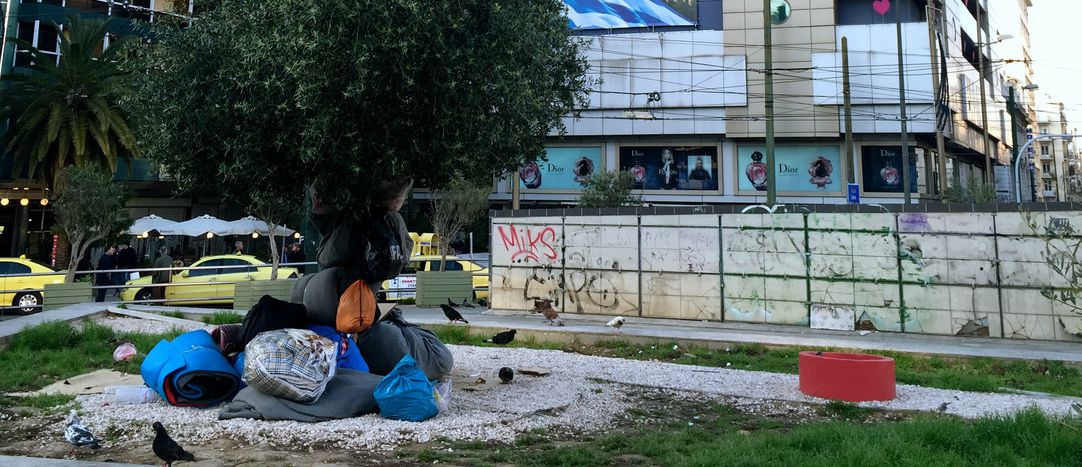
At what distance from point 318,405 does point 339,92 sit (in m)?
2.65

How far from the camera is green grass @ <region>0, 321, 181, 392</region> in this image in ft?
24.4

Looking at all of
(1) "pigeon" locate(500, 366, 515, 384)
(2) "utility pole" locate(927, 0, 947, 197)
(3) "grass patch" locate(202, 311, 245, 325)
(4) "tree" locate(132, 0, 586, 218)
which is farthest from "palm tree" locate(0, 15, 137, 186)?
(2) "utility pole" locate(927, 0, 947, 197)

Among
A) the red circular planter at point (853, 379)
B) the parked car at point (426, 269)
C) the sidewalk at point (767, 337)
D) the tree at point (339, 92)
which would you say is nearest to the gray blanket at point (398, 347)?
the tree at point (339, 92)

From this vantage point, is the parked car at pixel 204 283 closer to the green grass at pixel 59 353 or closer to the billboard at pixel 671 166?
the green grass at pixel 59 353

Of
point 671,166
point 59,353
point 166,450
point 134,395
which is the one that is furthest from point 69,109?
point 671,166

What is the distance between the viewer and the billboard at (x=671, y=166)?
127 ft

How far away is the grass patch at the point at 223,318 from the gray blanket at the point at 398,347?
6.13 meters

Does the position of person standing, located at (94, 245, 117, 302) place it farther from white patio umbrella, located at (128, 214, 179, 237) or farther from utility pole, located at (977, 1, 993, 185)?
utility pole, located at (977, 1, 993, 185)

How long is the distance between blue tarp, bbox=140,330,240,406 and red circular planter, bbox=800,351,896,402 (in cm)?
605

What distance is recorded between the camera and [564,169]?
40406mm

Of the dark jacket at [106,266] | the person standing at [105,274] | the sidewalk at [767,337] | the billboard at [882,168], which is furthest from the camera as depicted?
the billboard at [882,168]

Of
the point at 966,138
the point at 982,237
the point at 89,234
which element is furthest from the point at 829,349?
the point at 966,138

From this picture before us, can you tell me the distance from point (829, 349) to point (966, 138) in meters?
38.4

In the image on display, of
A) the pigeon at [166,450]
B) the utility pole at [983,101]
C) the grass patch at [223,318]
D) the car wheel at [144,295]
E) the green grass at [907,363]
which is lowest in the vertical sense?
the green grass at [907,363]
